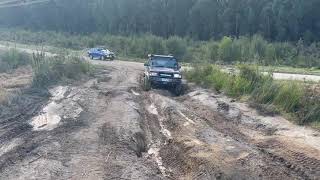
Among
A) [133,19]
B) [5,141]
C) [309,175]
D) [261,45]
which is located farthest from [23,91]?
[133,19]

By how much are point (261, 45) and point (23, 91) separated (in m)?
39.3

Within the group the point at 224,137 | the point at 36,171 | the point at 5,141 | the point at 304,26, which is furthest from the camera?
the point at 304,26

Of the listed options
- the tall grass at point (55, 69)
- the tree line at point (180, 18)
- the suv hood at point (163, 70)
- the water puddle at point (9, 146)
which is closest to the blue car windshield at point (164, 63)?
the suv hood at point (163, 70)

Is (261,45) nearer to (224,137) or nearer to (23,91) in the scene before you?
(23,91)

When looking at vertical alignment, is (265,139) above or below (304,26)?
below

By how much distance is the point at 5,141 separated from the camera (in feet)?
45.1

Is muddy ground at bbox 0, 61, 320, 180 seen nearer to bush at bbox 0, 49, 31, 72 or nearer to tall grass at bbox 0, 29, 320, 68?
bush at bbox 0, 49, 31, 72

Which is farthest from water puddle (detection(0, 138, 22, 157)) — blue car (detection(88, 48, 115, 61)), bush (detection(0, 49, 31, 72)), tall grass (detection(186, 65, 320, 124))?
blue car (detection(88, 48, 115, 61))

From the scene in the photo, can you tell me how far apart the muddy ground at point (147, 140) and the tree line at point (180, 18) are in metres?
55.8

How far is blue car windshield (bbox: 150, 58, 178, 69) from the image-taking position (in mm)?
27703

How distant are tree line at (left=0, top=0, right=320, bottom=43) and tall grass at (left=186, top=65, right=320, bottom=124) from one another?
50676mm

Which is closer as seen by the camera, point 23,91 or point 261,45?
point 23,91

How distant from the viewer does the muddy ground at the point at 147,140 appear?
11305 mm

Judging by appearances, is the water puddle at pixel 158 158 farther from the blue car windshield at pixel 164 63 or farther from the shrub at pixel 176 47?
the shrub at pixel 176 47
